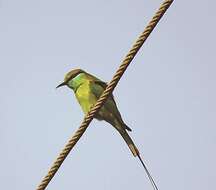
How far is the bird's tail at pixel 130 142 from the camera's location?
3.67 m

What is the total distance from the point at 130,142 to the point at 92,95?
844 millimetres

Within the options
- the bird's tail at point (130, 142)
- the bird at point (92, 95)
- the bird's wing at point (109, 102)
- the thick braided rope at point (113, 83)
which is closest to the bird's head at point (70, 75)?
the bird at point (92, 95)

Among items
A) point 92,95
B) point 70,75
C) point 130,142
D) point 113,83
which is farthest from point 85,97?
point 113,83

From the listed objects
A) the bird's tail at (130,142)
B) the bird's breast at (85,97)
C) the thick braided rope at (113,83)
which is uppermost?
the thick braided rope at (113,83)

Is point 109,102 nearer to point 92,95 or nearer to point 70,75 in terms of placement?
point 92,95

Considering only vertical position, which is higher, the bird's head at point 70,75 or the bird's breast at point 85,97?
the bird's head at point 70,75

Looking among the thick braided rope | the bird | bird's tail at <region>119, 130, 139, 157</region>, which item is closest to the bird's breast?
the bird

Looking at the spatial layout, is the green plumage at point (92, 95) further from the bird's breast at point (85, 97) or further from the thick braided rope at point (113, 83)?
the thick braided rope at point (113, 83)

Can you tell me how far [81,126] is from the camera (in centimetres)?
255

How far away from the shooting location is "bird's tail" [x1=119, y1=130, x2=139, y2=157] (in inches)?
144

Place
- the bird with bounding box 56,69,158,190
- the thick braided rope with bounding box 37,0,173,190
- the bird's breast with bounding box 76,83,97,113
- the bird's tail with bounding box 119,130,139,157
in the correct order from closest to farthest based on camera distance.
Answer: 1. the thick braided rope with bounding box 37,0,173,190
2. the bird's tail with bounding box 119,130,139,157
3. the bird with bounding box 56,69,158,190
4. the bird's breast with bounding box 76,83,97,113

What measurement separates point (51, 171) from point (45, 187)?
0.28 ft

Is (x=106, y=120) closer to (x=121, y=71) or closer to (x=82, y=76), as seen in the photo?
(x=82, y=76)

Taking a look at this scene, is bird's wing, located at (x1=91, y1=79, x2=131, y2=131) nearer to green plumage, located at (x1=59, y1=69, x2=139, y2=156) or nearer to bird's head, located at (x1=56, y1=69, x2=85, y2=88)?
green plumage, located at (x1=59, y1=69, x2=139, y2=156)
